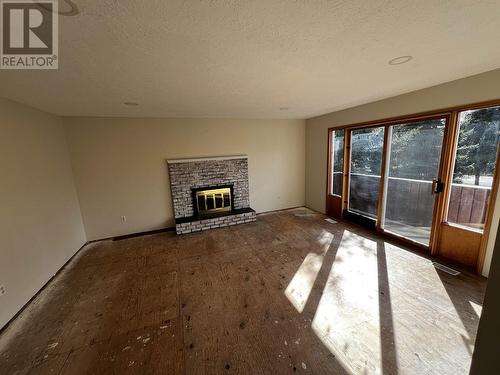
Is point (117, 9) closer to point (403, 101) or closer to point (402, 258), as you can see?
point (403, 101)

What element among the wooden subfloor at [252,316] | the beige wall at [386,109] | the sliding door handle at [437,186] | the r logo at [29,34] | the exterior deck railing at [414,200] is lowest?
the wooden subfloor at [252,316]

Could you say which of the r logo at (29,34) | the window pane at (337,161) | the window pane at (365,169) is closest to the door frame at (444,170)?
the window pane at (365,169)

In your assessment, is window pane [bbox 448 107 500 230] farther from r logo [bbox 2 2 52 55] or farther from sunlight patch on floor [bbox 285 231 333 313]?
r logo [bbox 2 2 52 55]

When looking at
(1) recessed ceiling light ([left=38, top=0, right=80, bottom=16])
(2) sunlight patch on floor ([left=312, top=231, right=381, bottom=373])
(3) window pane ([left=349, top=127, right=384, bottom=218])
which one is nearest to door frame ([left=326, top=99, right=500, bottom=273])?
(3) window pane ([left=349, top=127, right=384, bottom=218])

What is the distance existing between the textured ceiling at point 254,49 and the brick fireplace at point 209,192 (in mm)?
1731

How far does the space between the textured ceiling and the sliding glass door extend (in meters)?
0.70

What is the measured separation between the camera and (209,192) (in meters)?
4.46

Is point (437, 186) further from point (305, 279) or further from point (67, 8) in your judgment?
point (67, 8)

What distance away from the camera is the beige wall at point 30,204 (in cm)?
213

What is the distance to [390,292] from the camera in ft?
7.25

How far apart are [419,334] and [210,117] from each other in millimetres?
4445

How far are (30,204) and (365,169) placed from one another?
5.29m

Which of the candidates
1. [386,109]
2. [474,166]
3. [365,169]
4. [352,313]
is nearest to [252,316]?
[352,313]

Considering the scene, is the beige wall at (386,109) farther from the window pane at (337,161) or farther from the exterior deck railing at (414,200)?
the exterior deck railing at (414,200)
